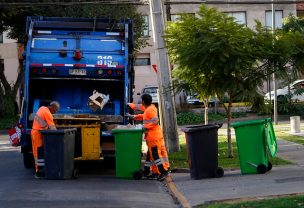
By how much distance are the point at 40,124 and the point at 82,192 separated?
2425mm

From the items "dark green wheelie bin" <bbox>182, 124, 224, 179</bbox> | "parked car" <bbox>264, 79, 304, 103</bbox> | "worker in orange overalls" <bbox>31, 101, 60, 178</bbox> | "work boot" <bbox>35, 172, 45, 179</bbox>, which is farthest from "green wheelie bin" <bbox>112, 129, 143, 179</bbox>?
"parked car" <bbox>264, 79, 304, 103</bbox>

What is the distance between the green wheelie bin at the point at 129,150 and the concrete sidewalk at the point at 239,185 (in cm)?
85

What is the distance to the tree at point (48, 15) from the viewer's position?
3073 centimetres

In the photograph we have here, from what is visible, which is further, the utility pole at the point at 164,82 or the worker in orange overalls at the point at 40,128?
the utility pole at the point at 164,82

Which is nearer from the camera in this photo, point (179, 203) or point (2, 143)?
point (179, 203)

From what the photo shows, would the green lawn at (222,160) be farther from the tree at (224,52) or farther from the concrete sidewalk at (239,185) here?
the tree at (224,52)

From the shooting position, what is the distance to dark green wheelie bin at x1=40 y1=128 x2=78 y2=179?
12.4m

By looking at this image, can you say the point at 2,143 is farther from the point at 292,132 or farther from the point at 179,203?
the point at 179,203

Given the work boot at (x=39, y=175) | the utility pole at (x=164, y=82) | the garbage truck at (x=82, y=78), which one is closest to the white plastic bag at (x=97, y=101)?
the garbage truck at (x=82, y=78)

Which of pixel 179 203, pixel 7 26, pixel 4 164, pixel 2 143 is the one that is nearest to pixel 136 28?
pixel 7 26

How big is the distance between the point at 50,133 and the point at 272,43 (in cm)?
531

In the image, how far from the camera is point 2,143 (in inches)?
989

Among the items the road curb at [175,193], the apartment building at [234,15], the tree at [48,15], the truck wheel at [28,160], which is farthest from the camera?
the apartment building at [234,15]

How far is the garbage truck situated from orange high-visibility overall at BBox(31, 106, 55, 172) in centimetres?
63
